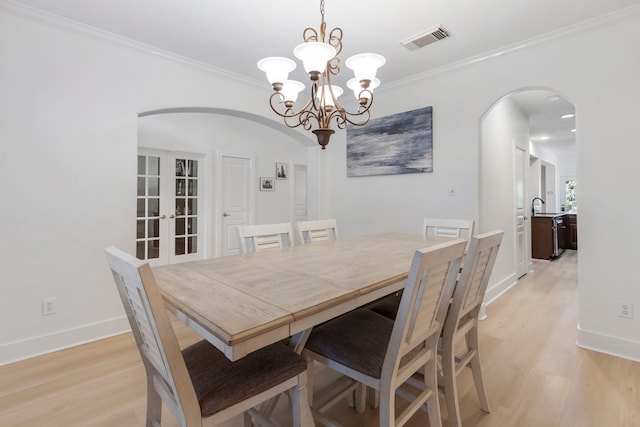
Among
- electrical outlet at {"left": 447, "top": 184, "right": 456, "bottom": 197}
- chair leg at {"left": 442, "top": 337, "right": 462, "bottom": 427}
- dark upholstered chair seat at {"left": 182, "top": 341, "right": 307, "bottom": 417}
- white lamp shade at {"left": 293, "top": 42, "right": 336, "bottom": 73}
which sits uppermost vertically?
white lamp shade at {"left": 293, "top": 42, "right": 336, "bottom": 73}

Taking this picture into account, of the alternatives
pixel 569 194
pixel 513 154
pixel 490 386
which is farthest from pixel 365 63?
pixel 569 194

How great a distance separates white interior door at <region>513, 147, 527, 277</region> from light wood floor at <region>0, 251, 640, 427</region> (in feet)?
5.72

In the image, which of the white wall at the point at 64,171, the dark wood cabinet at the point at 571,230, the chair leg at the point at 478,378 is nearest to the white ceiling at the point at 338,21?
the white wall at the point at 64,171

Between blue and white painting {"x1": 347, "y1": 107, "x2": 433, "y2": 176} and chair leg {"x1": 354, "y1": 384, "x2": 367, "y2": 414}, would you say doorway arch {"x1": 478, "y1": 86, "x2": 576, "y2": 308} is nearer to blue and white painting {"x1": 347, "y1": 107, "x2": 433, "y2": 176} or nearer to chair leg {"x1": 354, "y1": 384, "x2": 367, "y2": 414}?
blue and white painting {"x1": 347, "y1": 107, "x2": 433, "y2": 176}

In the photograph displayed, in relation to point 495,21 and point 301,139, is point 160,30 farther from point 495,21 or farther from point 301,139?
point 495,21

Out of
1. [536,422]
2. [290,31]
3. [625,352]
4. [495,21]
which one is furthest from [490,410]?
[290,31]

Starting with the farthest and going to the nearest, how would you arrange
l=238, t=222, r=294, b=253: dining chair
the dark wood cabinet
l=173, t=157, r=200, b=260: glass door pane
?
the dark wood cabinet < l=173, t=157, r=200, b=260: glass door pane < l=238, t=222, r=294, b=253: dining chair

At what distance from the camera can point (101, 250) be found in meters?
2.61

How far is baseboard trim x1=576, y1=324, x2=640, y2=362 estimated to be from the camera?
225cm

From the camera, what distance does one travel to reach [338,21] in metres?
2.36

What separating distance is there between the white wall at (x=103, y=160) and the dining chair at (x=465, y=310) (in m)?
1.47

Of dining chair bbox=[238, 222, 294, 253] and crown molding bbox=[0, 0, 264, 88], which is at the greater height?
crown molding bbox=[0, 0, 264, 88]

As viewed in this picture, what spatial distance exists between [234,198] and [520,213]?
452 cm

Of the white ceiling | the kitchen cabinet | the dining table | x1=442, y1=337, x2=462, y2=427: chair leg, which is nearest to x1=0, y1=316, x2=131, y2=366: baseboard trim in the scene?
the dining table
